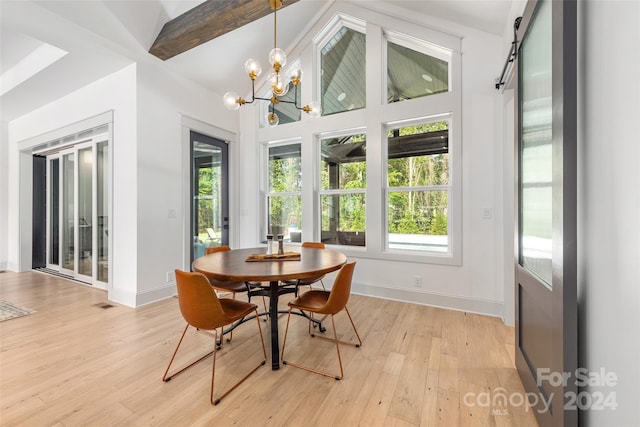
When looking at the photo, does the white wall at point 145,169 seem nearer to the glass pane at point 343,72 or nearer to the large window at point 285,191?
the large window at point 285,191

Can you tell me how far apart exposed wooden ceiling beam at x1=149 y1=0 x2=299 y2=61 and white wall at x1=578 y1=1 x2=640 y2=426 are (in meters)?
2.76

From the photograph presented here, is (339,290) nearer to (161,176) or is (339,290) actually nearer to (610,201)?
(610,201)

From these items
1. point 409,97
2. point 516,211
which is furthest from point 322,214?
point 516,211

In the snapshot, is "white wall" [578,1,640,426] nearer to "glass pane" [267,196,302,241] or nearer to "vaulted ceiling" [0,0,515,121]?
A: "vaulted ceiling" [0,0,515,121]

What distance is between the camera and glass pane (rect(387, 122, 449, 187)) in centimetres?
336

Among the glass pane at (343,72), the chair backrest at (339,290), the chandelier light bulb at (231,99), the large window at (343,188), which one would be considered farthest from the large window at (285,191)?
the chair backrest at (339,290)

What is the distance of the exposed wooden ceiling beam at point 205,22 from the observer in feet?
9.05

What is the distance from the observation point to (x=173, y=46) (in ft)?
10.6

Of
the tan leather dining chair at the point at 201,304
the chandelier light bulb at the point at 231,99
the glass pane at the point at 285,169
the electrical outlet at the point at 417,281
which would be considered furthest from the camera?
the glass pane at the point at 285,169

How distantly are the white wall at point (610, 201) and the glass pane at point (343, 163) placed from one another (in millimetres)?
2784

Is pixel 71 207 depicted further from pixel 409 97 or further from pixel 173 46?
pixel 409 97

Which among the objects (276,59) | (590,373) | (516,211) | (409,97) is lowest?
(590,373)

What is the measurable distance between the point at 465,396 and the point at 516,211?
1275 mm

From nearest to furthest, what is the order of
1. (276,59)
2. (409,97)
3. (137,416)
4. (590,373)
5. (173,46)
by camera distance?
1. (590,373)
2. (137,416)
3. (276,59)
4. (173,46)
5. (409,97)
